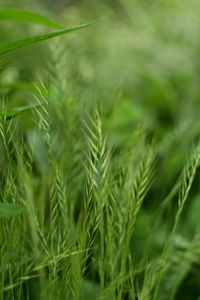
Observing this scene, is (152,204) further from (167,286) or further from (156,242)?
(167,286)

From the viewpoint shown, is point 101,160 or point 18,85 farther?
point 18,85

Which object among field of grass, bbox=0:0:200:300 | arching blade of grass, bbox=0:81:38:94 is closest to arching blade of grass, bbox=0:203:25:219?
field of grass, bbox=0:0:200:300

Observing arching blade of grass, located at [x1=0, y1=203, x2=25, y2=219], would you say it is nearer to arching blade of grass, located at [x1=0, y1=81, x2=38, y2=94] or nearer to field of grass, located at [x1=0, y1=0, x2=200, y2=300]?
field of grass, located at [x1=0, y1=0, x2=200, y2=300]

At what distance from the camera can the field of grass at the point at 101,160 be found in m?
0.50

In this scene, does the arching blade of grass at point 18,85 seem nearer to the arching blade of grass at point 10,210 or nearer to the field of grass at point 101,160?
the field of grass at point 101,160

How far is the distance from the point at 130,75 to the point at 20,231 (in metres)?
1.52

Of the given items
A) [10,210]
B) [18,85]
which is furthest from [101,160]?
[18,85]

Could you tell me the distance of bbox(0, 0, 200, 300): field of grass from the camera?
1.65 feet

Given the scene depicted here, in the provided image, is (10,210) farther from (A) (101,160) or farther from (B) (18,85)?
(B) (18,85)

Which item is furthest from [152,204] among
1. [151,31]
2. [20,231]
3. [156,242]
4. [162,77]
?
[151,31]

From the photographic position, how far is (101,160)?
1.66ft

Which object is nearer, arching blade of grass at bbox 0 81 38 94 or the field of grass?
the field of grass

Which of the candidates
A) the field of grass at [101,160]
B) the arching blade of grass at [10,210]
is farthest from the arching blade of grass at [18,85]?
the arching blade of grass at [10,210]

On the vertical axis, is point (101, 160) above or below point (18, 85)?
below
